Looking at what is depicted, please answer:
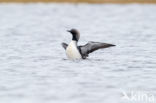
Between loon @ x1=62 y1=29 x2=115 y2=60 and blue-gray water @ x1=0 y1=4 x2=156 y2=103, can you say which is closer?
blue-gray water @ x1=0 y1=4 x2=156 y2=103

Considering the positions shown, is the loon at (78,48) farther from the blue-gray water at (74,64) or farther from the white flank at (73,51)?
the blue-gray water at (74,64)

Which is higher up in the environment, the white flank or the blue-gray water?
the white flank

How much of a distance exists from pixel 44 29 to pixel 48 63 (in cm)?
1314

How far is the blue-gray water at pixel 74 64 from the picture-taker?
40.1 ft

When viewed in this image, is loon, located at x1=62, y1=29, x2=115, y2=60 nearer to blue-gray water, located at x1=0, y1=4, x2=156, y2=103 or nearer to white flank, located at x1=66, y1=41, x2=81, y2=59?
white flank, located at x1=66, y1=41, x2=81, y2=59

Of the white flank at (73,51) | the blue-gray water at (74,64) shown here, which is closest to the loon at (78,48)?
the white flank at (73,51)

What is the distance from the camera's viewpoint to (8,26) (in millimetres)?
30641

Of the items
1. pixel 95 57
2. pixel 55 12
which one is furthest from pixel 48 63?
pixel 55 12

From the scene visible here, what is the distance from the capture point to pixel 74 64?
16219 mm

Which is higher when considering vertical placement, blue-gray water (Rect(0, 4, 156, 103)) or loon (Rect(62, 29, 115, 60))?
loon (Rect(62, 29, 115, 60))

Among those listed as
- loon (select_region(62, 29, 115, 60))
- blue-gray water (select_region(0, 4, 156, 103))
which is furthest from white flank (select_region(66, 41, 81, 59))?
blue-gray water (select_region(0, 4, 156, 103))

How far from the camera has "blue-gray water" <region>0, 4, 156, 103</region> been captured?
40.1ft

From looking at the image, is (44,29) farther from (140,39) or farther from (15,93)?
(15,93)

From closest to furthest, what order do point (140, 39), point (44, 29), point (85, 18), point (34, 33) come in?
point (140, 39), point (34, 33), point (44, 29), point (85, 18)
